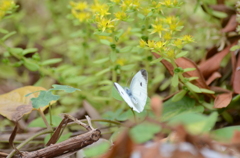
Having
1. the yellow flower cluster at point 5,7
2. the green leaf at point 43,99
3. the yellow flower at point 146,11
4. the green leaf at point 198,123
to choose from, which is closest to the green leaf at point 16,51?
the yellow flower cluster at point 5,7

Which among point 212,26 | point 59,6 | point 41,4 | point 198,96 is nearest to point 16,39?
point 59,6

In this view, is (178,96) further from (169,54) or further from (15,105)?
(15,105)

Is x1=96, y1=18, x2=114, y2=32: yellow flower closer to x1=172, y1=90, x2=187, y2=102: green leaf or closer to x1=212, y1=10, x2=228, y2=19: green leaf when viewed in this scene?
x1=172, y1=90, x2=187, y2=102: green leaf

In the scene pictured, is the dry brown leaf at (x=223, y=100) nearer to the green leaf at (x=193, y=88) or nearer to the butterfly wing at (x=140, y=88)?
the green leaf at (x=193, y=88)

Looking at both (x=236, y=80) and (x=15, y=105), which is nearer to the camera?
(x=15, y=105)

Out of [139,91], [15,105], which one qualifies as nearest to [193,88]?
[139,91]

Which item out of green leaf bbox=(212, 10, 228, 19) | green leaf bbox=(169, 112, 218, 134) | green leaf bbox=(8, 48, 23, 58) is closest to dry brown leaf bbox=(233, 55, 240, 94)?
green leaf bbox=(212, 10, 228, 19)
